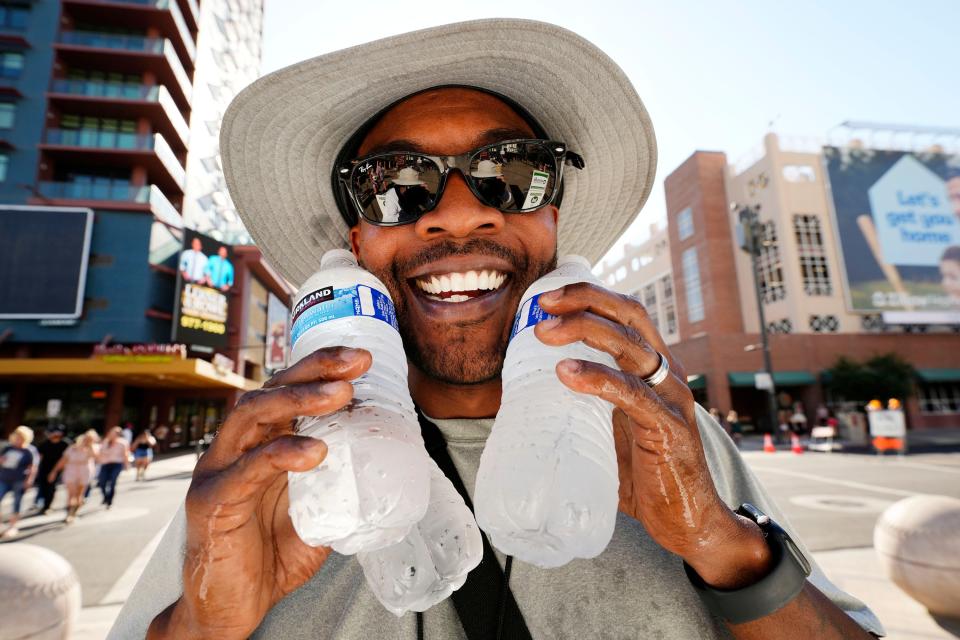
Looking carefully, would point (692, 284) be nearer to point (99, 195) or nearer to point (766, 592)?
point (99, 195)

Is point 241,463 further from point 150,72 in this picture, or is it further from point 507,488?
point 150,72

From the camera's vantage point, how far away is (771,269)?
1505 inches

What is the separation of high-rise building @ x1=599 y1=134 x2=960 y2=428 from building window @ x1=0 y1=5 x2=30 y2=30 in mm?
46235

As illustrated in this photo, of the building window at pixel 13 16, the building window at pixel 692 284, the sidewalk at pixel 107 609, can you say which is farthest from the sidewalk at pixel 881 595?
the building window at pixel 13 16

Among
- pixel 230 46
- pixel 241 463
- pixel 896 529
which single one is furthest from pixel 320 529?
pixel 230 46

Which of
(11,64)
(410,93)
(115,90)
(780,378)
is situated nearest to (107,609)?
(410,93)

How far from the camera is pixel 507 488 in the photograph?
134 cm

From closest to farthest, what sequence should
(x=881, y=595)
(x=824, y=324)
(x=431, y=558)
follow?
(x=431, y=558) < (x=881, y=595) < (x=824, y=324)

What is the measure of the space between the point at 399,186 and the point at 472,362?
773 mm

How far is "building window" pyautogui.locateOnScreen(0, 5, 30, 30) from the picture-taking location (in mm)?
30797

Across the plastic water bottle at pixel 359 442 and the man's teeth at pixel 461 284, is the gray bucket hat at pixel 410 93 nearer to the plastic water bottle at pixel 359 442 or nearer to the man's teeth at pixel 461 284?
the man's teeth at pixel 461 284

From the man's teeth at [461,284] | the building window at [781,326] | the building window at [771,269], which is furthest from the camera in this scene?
the building window at [771,269]

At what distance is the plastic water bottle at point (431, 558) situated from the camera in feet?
4.80

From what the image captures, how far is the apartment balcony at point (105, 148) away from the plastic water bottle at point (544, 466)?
35958 mm
